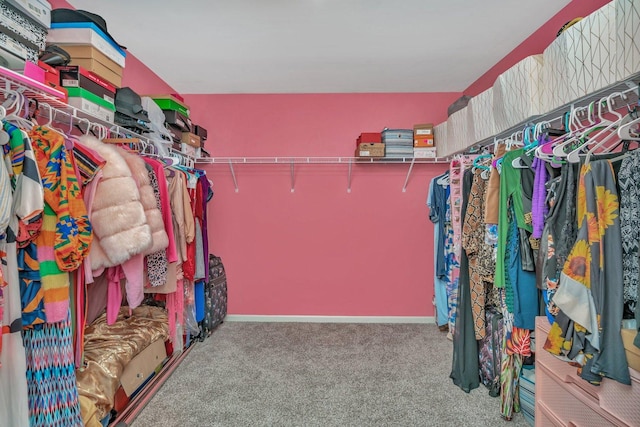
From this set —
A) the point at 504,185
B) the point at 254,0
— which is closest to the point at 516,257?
the point at 504,185

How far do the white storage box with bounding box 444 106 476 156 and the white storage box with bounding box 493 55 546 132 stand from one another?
1.47 feet

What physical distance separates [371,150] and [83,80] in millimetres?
2185

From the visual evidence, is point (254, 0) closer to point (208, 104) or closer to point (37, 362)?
point (208, 104)

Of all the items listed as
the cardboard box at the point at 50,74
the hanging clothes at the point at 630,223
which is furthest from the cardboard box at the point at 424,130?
the cardboard box at the point at 50,74

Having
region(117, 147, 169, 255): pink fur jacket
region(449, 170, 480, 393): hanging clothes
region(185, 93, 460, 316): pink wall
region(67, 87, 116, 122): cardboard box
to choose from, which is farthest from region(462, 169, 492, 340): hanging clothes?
region(67, 87, 116, 122): cardboard box

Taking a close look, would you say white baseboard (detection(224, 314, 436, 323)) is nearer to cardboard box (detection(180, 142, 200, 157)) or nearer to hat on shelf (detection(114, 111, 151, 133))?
cardboard box (detection(180, 142, 200, 157))

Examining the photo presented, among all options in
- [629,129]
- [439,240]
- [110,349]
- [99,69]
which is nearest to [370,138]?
[439,240]

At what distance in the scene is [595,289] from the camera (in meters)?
1.07

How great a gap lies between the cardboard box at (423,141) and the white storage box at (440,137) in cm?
5

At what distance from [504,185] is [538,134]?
12.1 inches

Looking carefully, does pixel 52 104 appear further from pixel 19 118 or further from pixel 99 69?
pixel 99 69

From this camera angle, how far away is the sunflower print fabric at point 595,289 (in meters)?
1.03

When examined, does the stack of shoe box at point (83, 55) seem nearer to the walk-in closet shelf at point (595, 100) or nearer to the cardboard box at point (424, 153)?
the walk-in closet shelf at point (595, 100)

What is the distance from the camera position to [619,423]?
105cm
